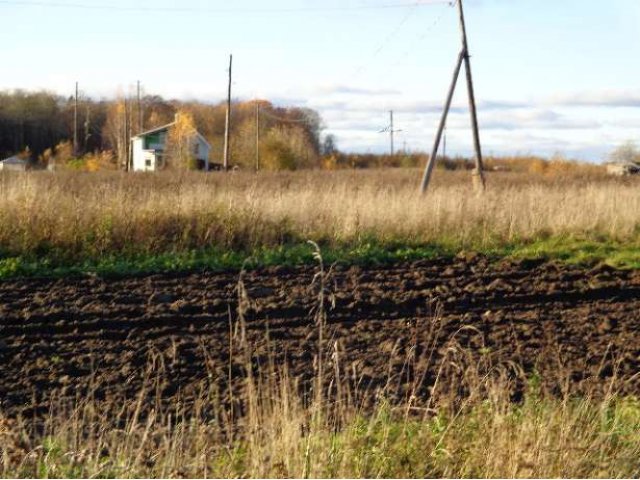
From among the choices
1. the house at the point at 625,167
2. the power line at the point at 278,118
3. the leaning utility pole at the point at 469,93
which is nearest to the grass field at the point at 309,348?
the leaning utility pole at the point at 469,93

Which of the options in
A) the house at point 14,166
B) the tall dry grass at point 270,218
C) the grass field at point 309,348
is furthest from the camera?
the house at point 14,166

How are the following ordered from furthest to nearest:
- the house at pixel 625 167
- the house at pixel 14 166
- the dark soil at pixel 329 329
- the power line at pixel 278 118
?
the power line at pixel 278 118 < the house at pixel 625 167 < the house at pixel 14 166 < the dark soil at pixel 329 329

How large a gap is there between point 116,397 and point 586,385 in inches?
137

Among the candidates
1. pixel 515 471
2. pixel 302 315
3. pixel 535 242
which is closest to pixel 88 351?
pixel 302 315

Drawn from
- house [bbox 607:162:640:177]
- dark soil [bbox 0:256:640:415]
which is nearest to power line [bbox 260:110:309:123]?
house [bbox 607:162:640:177]

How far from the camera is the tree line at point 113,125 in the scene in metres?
60.3

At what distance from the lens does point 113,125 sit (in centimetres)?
7419

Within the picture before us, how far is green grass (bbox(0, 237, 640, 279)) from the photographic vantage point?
12.6 m

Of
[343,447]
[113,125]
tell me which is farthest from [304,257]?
[113,125]

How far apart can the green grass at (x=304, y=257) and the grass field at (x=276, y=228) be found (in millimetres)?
24

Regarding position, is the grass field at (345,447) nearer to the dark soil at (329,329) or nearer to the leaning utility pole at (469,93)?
the dark soil at (329,329)

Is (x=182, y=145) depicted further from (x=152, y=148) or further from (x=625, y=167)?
(x=625, y=167)

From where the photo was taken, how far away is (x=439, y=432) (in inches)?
209

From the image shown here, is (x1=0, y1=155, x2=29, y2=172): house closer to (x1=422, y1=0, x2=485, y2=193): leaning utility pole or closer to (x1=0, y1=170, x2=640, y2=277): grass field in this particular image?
(x1=0, y1=170, x2=640, y2=277): grass field
